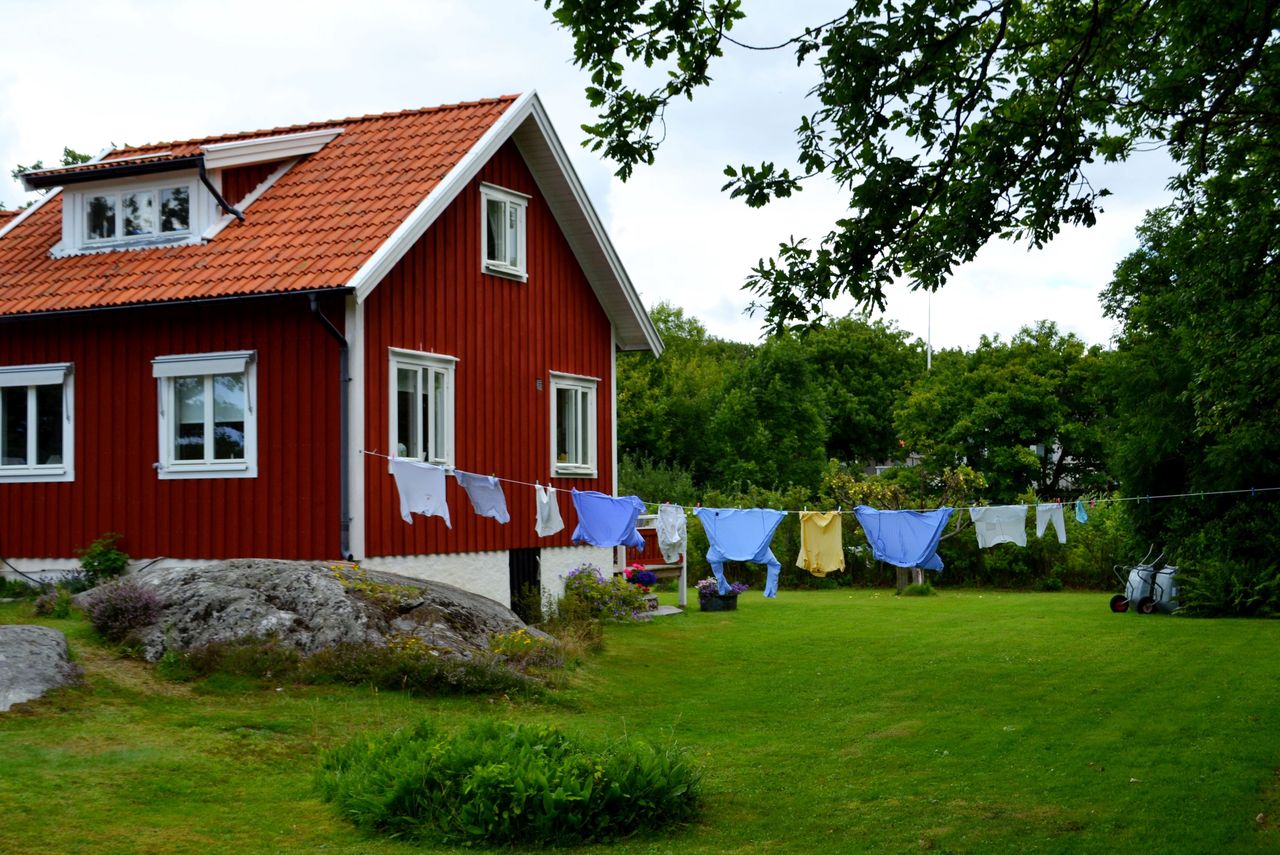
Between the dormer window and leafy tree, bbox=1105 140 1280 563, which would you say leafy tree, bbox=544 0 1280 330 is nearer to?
leafy tree, bbox=1105 140 1280 563

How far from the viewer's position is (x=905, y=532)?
22359mm

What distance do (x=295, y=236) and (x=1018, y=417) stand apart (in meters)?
33.8

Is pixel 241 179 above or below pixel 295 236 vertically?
above

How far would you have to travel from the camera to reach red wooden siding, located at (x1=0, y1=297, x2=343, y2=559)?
18000 millimetres

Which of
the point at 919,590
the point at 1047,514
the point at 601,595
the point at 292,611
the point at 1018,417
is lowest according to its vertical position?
the point at 919,590

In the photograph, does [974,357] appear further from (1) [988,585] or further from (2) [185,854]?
(2) [185,854]

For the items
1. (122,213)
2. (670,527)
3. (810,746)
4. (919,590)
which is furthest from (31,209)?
(919,590)

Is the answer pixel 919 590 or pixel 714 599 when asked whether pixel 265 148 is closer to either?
pixel 714 599

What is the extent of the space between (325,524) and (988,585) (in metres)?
22.5

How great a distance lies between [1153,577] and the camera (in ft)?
85.4

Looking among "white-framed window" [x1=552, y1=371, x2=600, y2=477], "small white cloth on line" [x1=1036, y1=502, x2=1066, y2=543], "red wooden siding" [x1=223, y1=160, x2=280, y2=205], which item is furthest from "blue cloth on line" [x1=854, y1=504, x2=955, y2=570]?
"red wooden siding" [x1=223, y1=160, x2=280, y2=205]

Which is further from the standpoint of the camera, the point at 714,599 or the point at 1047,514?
the point at 714,599

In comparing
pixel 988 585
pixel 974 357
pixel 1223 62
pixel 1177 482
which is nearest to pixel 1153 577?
pixel 1177 482

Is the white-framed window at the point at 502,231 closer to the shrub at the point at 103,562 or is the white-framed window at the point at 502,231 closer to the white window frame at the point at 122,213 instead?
the white window frame at the point at 122,213
